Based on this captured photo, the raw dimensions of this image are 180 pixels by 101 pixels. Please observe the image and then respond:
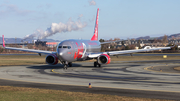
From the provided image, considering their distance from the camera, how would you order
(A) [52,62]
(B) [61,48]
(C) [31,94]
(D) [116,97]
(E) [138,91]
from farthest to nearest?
(A) [52,62], (B) [61,48], (E) [138,91], (C) [31,94], (D) [116,97]

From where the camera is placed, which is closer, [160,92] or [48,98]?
[48,98]

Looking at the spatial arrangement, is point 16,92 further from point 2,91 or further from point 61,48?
point 61,48

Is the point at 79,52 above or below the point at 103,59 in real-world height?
above

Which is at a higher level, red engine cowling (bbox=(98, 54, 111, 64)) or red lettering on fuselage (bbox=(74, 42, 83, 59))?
red lettering on fuselage (bbox=(74, 42, 83, 59))

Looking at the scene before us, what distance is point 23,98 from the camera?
14641 millimetres

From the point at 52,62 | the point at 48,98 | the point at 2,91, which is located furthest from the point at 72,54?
the point at 48,98

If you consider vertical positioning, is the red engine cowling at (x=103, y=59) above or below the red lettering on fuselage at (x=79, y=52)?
below

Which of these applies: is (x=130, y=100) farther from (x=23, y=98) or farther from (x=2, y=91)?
(x=2, y=91)

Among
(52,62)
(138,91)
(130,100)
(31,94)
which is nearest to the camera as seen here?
(130,100)

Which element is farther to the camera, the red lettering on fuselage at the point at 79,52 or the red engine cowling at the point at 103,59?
the red engine cowling at the point at 103,59

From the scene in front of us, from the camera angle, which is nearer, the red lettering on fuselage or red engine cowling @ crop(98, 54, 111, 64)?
the red lettering on fuselage

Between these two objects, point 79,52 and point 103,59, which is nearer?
point 79,52

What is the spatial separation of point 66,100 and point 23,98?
282 centimetres

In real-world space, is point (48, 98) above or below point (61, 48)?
below
